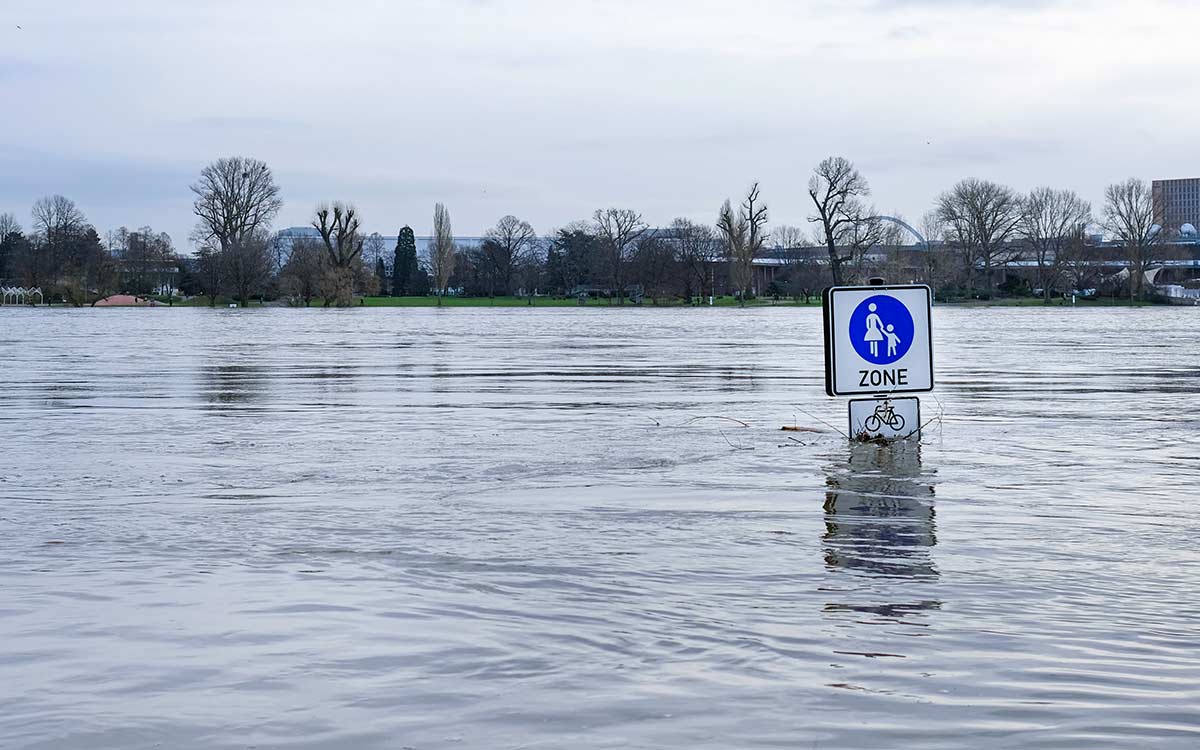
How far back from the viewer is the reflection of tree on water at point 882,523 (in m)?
6.54

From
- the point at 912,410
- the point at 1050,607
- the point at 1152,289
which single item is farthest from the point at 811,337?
the point at 1152,289

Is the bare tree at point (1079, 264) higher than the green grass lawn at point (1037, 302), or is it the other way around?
Result: the bare tree at point (1079, 264)

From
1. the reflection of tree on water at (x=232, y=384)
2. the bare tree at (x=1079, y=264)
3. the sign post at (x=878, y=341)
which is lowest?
the reflection of tree on water at (x=232, y=384)

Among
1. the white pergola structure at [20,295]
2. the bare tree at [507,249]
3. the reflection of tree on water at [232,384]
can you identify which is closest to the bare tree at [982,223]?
the bare tree at [507,249]

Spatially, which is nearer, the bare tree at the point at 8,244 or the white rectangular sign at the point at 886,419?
the white rectangular sign at the point at 886,419

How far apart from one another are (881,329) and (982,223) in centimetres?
13451

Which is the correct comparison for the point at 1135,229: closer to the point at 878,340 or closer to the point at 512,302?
the point at 512,302

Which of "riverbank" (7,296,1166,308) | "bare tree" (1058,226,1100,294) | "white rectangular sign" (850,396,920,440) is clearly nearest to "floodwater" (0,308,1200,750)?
"white rectangular sign" (850,396,920,440)

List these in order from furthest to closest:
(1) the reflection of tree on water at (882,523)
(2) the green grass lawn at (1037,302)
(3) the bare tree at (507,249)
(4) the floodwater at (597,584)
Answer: (3) the bare tree at (507,249) < (2) the green grass lawn at (1037,302) < (1) the reflection of tree on water at (882,523) < (4) the floodwater at (597,584)

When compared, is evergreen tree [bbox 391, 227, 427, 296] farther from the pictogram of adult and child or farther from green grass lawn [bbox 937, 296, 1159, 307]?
the pictogram of adult and child

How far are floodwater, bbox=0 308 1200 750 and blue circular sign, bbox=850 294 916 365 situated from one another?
0.85 meters

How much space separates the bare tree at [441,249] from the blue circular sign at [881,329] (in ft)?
447

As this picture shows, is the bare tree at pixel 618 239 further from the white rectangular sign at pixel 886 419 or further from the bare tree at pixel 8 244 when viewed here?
the white rectangular sign at pixel 886 419

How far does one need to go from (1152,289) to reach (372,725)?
150724 mm
